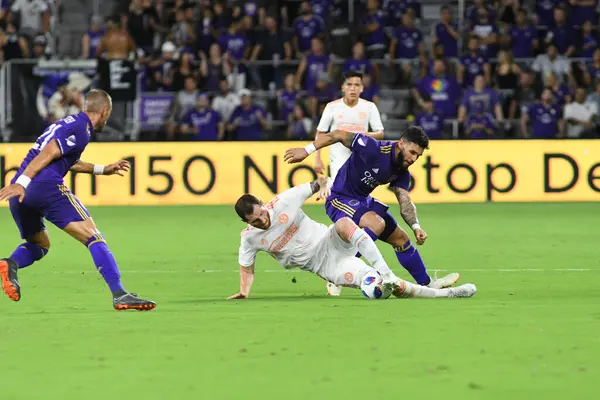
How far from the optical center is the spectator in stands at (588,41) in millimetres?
27375

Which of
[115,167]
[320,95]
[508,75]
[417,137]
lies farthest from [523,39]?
[115,167]

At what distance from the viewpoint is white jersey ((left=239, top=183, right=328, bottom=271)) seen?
1071cm

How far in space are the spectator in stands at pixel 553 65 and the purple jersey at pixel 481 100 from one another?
176cm

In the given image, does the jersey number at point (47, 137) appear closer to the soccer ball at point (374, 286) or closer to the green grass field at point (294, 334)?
the green grass field at point (294, 334)

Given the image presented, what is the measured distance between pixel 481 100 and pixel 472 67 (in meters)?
1.38

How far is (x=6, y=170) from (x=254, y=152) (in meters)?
4.38

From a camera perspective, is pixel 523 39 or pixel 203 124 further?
Answer: pixel 523 39

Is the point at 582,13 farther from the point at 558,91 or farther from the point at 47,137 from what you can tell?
the point at 47,137

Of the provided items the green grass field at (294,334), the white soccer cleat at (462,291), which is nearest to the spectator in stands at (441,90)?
the green grass field at (294,334)

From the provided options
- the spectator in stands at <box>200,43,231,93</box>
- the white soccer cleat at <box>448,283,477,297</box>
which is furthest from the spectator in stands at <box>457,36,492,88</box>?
the white soccer cleat at <box>448,283,477,297</box>

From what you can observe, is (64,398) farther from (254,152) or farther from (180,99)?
(180,99)

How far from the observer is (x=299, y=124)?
2555 centimetres

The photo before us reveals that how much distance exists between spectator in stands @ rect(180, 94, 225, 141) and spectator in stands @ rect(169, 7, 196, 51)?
245cm

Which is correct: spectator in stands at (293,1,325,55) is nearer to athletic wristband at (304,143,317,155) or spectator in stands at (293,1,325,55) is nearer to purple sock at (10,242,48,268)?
athletic wristband at (304,143,317,155)
